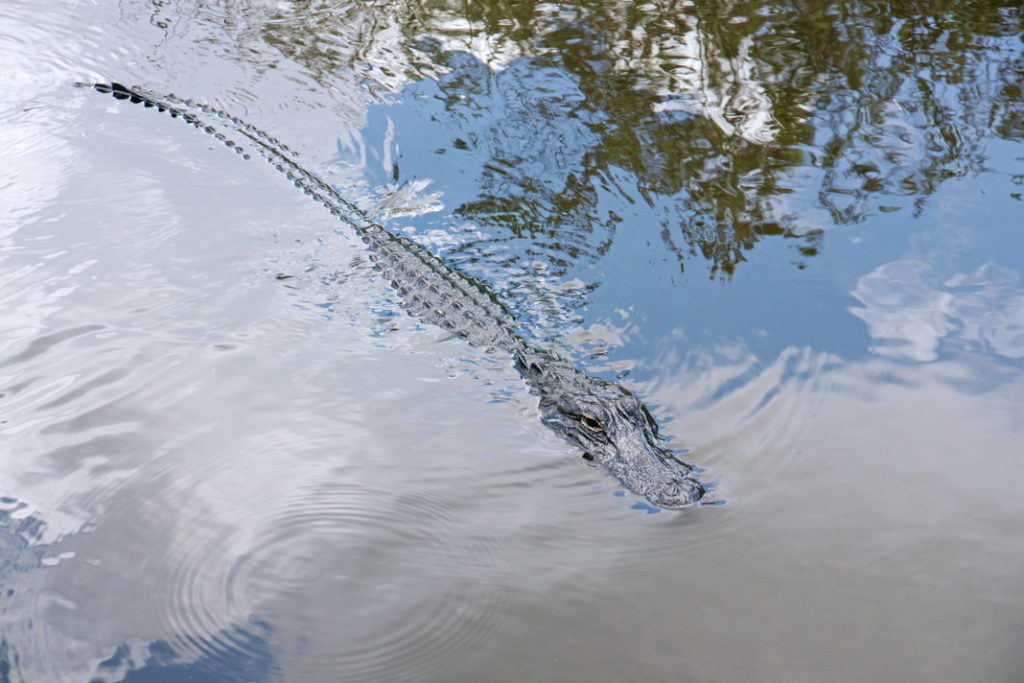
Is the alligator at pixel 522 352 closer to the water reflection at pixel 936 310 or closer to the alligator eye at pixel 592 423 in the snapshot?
the alligator eye at pixel 592 423

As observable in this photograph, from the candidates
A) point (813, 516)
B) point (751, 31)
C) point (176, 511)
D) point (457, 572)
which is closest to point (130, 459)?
point (176, 511)

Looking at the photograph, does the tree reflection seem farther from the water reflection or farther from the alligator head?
the alligator head

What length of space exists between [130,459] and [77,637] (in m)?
0.99

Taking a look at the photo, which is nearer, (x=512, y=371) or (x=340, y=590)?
(x=340, y=590)

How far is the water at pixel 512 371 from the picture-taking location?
2.75 metres

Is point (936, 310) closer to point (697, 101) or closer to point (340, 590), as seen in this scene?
point (697, 101)

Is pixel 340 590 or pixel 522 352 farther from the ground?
pixel 522 352

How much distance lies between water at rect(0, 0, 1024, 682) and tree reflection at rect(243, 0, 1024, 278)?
36mm

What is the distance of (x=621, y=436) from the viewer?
12.0 ft

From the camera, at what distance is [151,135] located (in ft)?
21.1

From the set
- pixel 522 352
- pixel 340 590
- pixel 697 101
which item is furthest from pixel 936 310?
pixel 340 590

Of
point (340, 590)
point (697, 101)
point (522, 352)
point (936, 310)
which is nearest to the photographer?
point (340, 590)

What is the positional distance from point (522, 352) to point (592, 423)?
77 cm

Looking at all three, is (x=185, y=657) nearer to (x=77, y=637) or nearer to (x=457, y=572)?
(x=77, y=637)
